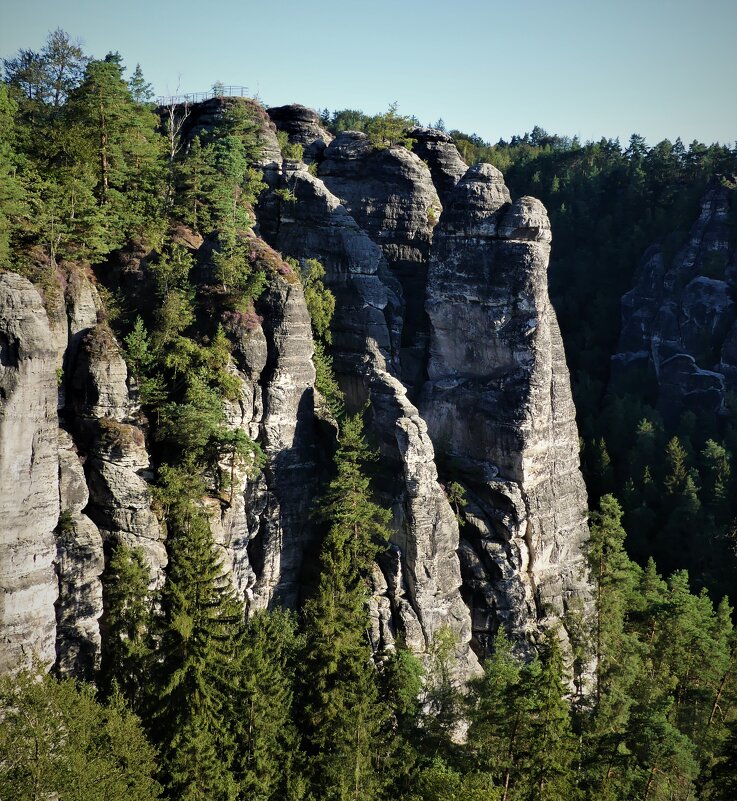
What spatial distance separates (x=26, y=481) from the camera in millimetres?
23188

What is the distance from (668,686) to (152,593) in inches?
934

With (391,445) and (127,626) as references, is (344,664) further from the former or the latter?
(391,445)

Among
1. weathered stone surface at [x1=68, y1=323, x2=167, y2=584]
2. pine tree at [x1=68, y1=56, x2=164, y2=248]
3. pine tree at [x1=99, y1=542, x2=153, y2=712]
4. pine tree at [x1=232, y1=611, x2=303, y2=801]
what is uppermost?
pine tree at [x1=68, y1=56, x2=164, y2=248]

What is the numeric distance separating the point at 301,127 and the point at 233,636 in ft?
102

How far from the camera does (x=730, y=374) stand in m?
65.5

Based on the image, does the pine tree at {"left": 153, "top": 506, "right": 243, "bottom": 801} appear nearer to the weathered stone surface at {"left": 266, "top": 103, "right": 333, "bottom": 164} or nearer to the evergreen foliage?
the evergreen foliage

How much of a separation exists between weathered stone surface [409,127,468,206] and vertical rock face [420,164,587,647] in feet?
23.8

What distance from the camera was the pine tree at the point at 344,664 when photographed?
23719mm

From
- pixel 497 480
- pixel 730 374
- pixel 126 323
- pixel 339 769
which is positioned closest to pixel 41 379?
pixel 126 323

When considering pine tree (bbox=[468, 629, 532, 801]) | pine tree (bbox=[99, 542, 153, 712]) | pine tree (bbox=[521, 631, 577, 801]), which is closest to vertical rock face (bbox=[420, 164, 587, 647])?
pine tree (bbox=[468, 629, 532, 801])

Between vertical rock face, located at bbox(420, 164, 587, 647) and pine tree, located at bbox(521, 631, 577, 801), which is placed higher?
vertical rock face, located at bbox(420, 164, 587, 647)

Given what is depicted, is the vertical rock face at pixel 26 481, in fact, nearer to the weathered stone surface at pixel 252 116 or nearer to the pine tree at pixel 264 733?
the pine tree at pixel 264 733

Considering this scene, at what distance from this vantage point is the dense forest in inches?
882

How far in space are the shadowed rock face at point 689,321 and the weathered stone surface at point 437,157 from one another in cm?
3246
